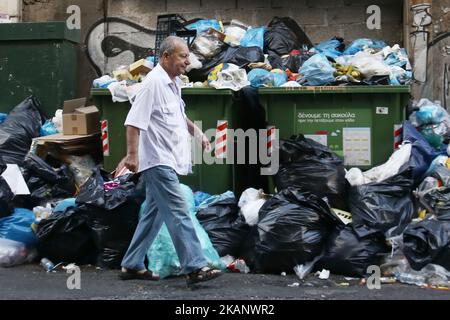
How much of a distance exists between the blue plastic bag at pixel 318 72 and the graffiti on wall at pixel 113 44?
8.05 ft

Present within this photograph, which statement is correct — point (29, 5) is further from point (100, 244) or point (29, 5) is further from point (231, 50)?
point (100, 244)

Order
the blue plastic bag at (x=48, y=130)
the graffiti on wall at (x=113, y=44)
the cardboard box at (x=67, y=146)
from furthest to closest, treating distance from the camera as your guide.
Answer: the graffiti on wall at (x=113, y=44) → the blue plastic bag at (x=48, y=130) → the cardboard box at (x=67, y=146)

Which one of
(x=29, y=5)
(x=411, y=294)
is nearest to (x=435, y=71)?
(x=411, y=294)

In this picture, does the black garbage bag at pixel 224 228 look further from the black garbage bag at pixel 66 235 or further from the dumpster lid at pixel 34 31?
the dumpster lid at pixel 34 31

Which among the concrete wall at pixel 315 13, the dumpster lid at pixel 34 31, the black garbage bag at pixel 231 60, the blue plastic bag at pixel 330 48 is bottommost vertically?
the black garbage bag at pixel 231 60

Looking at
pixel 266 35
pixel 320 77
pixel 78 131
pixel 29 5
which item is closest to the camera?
pixel 320 77

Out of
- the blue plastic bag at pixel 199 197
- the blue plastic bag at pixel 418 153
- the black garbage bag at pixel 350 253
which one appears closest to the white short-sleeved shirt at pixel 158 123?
the blue plastic bag at pixel 199 197

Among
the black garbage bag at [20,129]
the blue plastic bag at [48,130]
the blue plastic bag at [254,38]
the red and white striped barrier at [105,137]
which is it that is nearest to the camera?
the red and white striped barrier at [105,137]

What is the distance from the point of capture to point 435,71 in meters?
7.88

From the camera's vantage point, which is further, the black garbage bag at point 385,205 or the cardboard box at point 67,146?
the cardboard box at point 67,146

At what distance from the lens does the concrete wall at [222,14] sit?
8188 mm

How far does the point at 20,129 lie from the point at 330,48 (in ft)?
10.0

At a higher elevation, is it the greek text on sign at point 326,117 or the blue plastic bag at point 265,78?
the blue plastic bag at point 265,78
